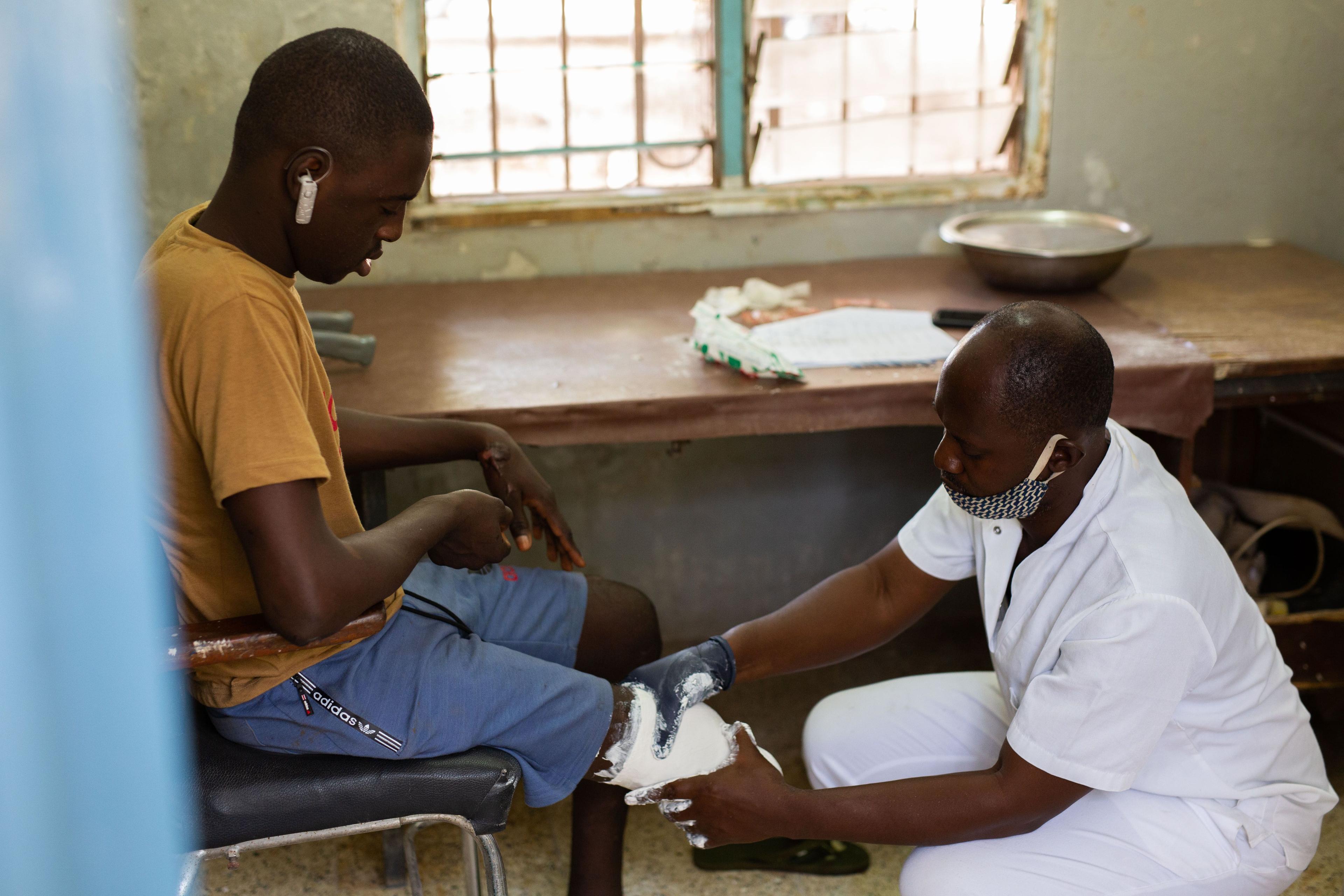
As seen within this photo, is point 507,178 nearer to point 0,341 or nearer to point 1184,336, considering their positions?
point 1184,336

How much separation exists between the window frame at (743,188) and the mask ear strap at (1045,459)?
151 centimetres

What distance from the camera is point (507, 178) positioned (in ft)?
8.73

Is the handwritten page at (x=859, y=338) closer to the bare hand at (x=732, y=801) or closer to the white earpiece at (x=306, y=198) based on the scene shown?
the bare hand at (x=732, y=801)

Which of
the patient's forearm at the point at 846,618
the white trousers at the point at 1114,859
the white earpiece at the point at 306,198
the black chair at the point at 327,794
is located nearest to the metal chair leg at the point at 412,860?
the black chair at the point at 327,794

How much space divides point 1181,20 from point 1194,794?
6.48ft

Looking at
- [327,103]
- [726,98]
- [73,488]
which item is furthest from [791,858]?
[73,488]

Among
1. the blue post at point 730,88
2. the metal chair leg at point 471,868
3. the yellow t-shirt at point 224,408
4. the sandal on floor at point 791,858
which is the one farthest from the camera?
the blue post at point 730,88

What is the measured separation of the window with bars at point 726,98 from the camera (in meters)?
2.56

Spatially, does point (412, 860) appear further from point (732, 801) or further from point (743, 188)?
point (743, 188)

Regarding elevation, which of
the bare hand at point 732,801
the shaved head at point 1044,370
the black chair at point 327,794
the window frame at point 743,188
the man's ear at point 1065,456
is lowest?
the bare hand at point 732,801

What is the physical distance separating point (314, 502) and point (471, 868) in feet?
2.91

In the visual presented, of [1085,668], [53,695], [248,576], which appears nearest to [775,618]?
[1085,668]

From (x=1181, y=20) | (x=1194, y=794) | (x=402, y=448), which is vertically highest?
(x=1181, y=20)

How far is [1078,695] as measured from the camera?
48.2 inches
